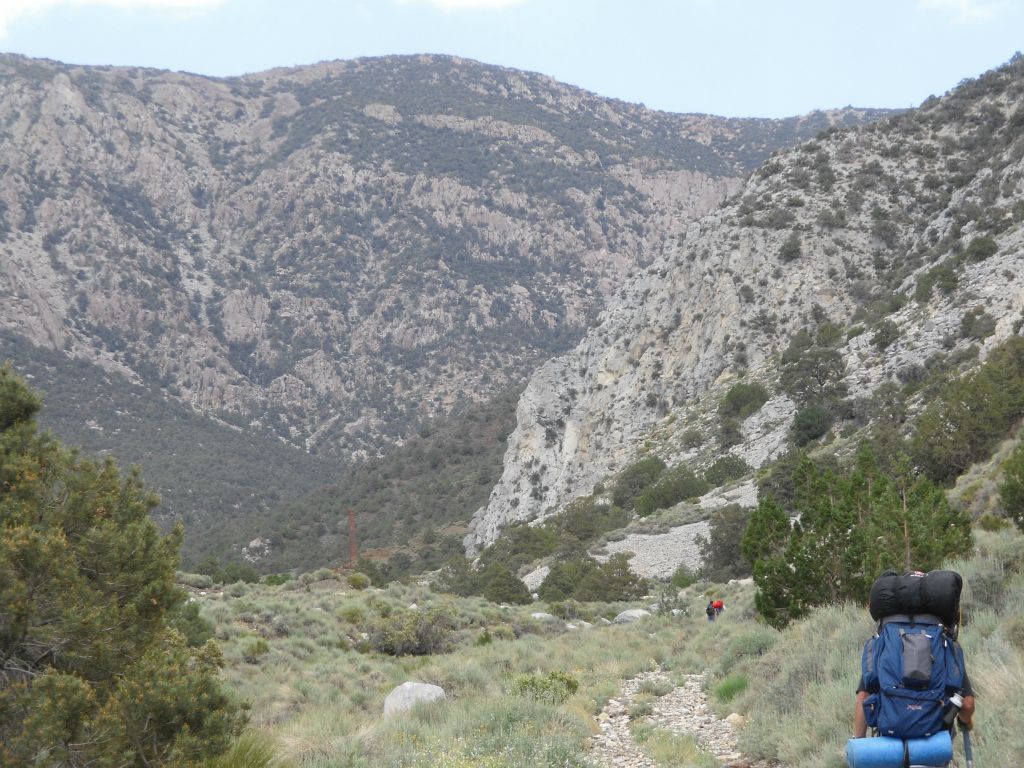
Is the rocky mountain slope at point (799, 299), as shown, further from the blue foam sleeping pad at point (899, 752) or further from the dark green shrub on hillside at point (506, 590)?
the blue foam sleeping pad at point (899, 752)

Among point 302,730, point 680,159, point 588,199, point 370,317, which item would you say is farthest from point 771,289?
point 680,159

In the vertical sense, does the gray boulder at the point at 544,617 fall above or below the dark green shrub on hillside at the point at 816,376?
below

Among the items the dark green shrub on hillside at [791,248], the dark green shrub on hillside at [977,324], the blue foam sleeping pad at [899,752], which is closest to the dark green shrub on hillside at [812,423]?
the dark green shrub on hillside at [977,324]

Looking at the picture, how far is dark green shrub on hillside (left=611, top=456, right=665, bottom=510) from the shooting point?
133 ft

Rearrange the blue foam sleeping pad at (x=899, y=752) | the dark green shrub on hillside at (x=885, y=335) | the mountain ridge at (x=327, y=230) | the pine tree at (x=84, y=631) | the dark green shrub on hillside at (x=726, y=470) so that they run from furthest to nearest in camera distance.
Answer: the mountain ridge at (x=327, y=230)
the dark green shrub on hillside at (x=726, y=470)
the dark green shrub on hillside at (x=885, y=335)
the pine tree at (x=84, y=631)
the blue foam sleeping pad at (x=899, y=752)

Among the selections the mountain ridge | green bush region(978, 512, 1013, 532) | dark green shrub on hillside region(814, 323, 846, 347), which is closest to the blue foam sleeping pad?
green bush region(978, 512, 1013, 532)

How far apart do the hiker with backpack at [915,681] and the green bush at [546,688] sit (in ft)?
21.0

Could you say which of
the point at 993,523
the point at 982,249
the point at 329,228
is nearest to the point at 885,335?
the point at 982,249

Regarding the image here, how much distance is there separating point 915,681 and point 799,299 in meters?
41.6

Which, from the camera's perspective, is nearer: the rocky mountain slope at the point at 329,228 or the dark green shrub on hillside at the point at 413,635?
the dark green shrub on hillside at the point at 413,635

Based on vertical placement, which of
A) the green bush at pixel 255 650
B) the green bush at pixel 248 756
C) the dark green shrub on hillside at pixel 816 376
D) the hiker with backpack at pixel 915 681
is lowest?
the green bush at pixel 255 650

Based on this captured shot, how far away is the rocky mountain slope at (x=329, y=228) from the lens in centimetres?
Answer: 9662

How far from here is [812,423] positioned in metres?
33.6

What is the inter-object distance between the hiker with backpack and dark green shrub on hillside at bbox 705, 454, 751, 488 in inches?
1272
